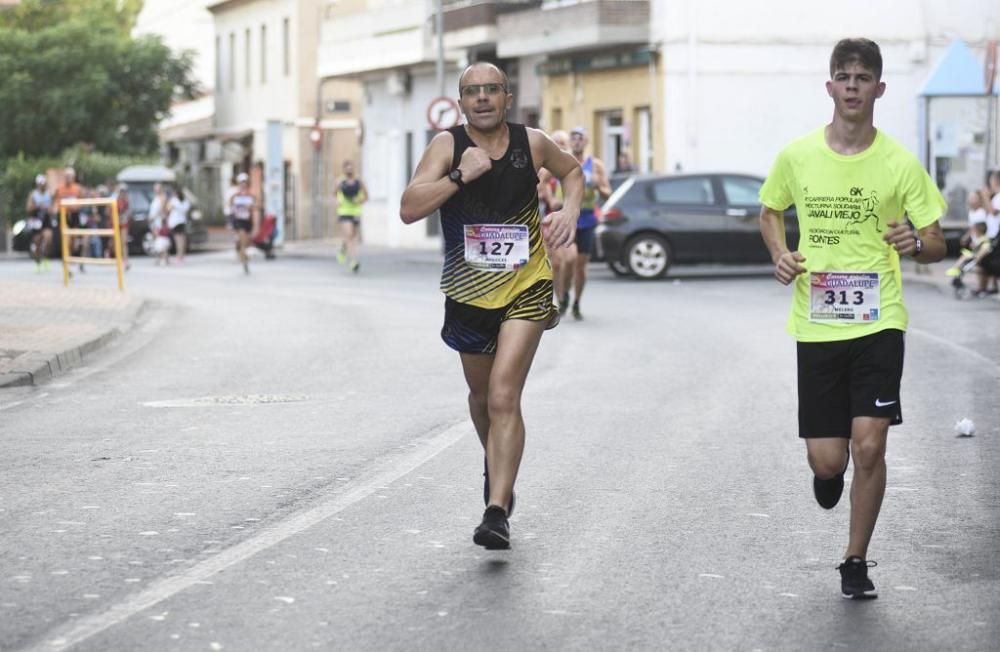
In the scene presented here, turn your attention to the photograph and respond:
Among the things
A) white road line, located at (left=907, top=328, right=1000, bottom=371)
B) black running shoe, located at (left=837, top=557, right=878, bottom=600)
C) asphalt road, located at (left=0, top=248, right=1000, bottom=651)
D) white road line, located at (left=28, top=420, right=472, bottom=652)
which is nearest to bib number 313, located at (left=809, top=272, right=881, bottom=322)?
black running shoe, located at (left=837, top=557, right=878, bottom=600)

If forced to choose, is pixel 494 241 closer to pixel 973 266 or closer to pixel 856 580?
pixel 856 580

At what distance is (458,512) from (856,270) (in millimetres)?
2256

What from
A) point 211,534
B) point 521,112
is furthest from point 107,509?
point 521,112

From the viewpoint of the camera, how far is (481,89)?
7.38 meters

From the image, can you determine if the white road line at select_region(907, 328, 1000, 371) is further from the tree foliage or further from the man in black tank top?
the tree foliage

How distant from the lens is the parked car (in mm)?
49688

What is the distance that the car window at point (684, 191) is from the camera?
97.1 ft

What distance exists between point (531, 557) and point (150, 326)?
14107 mm

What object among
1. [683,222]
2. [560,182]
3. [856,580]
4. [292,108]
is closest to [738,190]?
[683,222]

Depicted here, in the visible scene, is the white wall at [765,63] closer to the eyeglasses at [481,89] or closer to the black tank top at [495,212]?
the black tank top at [495,212]

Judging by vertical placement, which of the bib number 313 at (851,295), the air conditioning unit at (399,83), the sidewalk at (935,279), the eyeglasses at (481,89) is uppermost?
the air conditioning unit at (399,83)

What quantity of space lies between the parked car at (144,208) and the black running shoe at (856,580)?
4070 centimetres

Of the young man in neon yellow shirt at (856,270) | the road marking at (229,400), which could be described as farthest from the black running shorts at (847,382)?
the road marking at (229,400)

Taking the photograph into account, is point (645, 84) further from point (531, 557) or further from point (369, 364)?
point (531, 557)
